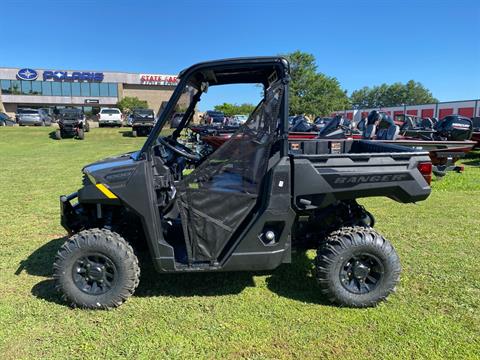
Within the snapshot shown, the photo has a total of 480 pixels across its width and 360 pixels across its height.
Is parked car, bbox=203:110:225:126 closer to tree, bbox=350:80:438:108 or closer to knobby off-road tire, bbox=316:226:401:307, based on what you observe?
knobby off-road tire, bbox=316:226:401:307

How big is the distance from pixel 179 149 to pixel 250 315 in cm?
168

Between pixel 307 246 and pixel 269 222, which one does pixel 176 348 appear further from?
pixel 307 246

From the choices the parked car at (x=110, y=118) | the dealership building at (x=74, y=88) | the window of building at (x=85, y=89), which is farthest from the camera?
the window of building at (x=85, y=89)

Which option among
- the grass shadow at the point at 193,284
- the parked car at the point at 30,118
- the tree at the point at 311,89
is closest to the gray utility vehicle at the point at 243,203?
the grass shadow at the point at 193,284

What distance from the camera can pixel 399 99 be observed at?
117625 mm

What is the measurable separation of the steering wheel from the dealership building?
5409cm

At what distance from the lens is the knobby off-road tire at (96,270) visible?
311 centimetres

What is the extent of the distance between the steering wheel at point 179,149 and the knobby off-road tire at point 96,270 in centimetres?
95

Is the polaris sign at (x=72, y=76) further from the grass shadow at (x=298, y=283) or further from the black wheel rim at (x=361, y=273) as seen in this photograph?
the black wheel rim at (x=361, y=273)

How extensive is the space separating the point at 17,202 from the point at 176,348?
5338mm

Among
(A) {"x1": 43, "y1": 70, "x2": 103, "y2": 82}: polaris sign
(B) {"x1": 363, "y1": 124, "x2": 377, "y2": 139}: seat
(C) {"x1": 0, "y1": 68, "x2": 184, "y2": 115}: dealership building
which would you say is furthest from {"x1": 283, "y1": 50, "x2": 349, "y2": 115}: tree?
(B) {"x1": 363, "y1": 124, "x2": 377, "y2": 139}: seat

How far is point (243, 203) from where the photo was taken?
3.09 metres

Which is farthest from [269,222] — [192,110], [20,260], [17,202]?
[17,202]

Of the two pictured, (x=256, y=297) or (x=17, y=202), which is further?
(x=17, y=202)
